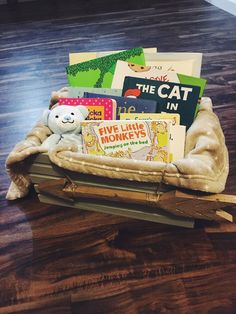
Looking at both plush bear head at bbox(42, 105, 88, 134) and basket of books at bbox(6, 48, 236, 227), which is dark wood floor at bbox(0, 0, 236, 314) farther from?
plush bear head at bbox(42, 105, 88, 134)

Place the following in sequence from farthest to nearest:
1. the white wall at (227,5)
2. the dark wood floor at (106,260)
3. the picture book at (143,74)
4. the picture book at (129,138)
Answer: the white wall at (227,5), the picture book at (143,74), the picture book at (129,138), the dark wood floor at (106,260)

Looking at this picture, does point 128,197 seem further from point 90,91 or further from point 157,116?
point 90,91

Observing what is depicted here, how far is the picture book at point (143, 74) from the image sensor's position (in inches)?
38.1

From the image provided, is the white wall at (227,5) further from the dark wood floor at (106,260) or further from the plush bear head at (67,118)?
the plush bear head at (67,118)

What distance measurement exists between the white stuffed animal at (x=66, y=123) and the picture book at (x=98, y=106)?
0.02m

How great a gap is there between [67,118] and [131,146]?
197 mm

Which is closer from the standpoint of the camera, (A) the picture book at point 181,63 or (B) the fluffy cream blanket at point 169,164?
(B) the fluffy cream blanket at point 169,164

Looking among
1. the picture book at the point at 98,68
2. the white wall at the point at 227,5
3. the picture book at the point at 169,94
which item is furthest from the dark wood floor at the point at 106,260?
the white wall at the point at 227,5

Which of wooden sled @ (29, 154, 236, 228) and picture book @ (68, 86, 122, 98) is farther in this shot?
picture book @ (68, 86, 122, 98)

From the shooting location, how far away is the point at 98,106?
37.2 inches

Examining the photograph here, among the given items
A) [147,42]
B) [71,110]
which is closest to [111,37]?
[147,42]

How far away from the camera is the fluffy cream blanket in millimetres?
763

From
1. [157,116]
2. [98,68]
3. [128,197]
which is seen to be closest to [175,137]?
[157,116]

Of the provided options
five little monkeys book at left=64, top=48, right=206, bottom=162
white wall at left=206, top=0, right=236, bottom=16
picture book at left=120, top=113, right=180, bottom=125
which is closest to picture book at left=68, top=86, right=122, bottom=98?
five little monkeys book at left=64, top=48, right=206, bottom=162
